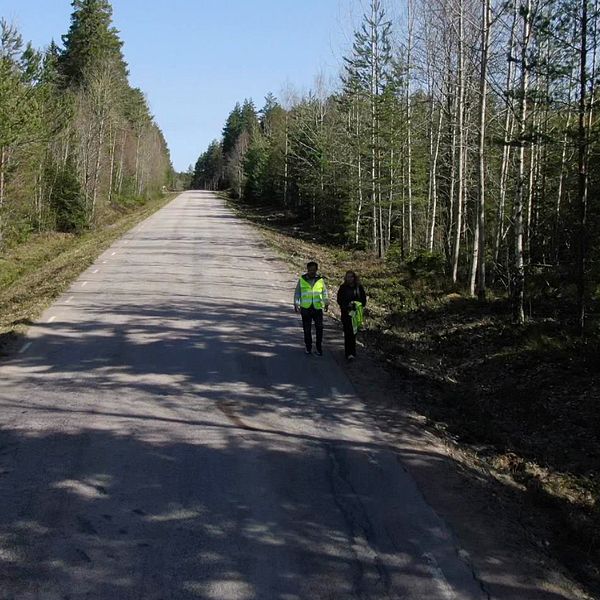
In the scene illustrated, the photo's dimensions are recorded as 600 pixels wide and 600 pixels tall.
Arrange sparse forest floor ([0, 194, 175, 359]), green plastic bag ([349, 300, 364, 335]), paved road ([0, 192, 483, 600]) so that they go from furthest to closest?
sparse forest floor ([0, 194, 175, 359]) → green plastic bag ([349, 300, 364, 335]) → paved road ([0, 192, 483, 600])

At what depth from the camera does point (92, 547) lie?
5.09 m

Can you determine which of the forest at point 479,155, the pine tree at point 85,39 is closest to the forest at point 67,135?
the pine tree at point 85,39

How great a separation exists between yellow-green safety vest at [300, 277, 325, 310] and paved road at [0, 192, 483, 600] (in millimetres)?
990

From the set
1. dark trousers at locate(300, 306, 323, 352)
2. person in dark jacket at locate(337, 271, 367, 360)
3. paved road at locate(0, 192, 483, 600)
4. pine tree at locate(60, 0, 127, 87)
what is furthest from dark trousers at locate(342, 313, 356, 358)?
pine tree at locate(60, 0, 127, 87)

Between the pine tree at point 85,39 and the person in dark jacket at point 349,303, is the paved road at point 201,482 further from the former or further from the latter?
the pine tree at point 85,39

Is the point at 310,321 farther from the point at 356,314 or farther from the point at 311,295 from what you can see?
the point at 356,314

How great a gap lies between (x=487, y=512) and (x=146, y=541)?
3161mm

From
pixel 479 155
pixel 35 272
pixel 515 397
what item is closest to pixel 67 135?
pixel 35 272

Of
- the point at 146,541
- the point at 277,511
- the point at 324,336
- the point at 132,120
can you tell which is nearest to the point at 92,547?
the point at 146,541

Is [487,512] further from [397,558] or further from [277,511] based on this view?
[277,511]

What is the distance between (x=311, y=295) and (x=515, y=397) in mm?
3948

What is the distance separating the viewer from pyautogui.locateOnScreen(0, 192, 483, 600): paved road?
4812 millimetres

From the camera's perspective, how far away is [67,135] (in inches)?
1870

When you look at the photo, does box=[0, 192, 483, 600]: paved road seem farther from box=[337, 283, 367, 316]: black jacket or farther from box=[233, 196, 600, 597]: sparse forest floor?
box=[233, 196, 600, 597]: sparse forest floor
